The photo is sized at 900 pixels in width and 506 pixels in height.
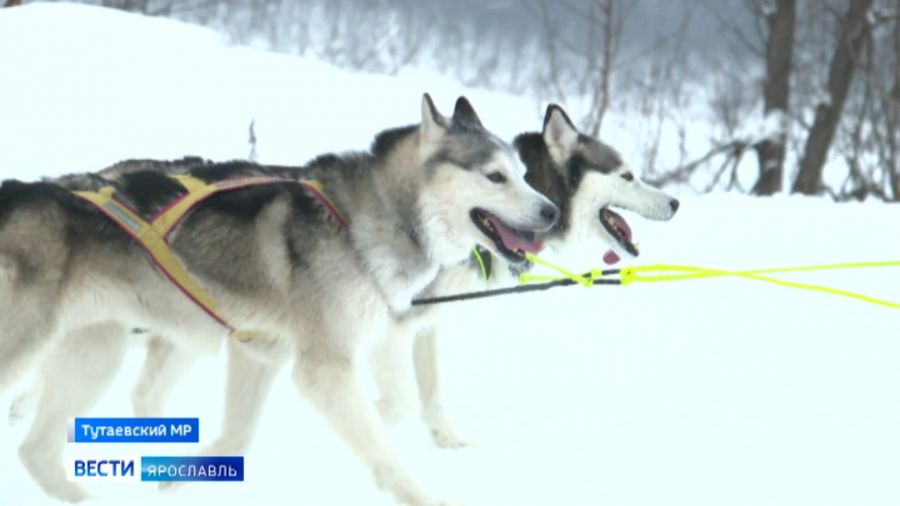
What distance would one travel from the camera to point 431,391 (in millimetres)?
3875

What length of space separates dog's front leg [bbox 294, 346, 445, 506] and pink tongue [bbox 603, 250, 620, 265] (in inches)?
67.4

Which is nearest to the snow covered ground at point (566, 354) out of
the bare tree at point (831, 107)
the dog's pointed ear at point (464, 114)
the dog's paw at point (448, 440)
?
the dog's paw at point (448, 440)

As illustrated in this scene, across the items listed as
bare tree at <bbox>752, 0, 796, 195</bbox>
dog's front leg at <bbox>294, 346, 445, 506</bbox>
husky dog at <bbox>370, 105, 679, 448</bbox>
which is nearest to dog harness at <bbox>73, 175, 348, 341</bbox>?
dog's front leg at <bbox>294, 346, 445, 506</bbox>

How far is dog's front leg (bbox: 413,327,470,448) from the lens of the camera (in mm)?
3771

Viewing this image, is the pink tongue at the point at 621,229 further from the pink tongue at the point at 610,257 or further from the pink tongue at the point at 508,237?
the pink tongue at the point at 508,237

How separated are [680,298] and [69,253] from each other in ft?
12.9

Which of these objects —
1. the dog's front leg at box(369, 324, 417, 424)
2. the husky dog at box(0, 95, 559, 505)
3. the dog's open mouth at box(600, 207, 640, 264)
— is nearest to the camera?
the husky dog at box(0, 95, 559, 505)

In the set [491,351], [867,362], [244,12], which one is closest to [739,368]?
[867,362]

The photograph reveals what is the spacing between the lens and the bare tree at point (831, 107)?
41.1 ft

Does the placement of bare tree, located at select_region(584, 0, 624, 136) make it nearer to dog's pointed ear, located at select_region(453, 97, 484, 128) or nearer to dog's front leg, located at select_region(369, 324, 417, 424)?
dog's front leg, located at select_region(369, 324, 417, 424)

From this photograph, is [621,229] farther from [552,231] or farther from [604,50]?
[604,50]

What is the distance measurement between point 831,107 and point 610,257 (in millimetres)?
9251

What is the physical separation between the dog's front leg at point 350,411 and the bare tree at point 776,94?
1034 centimetres

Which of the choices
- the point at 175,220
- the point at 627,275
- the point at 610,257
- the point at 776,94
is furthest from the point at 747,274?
the point at 776,94
